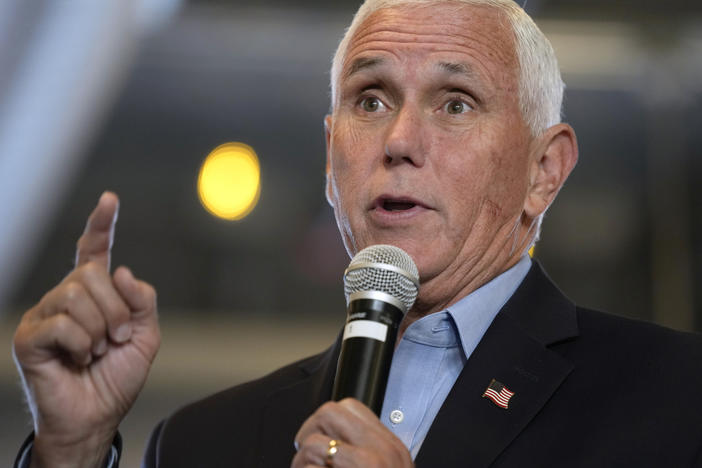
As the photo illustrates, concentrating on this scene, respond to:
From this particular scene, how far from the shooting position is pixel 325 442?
3.70 feet

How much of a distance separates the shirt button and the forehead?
0.70 m

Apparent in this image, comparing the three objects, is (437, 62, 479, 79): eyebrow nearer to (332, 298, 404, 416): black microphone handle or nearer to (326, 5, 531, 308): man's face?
(326, 5, 531, 308): man's face

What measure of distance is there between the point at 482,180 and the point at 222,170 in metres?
4.38

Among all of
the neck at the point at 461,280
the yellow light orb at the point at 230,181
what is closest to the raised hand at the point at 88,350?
the neck at the point at 461,280

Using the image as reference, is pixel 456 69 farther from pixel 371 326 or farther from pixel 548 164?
pixel 371 326

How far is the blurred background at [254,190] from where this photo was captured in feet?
17.7

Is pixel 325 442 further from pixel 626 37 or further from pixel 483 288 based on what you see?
pixel 626 37

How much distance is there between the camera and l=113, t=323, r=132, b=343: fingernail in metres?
1.39

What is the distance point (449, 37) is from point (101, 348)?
93 cm

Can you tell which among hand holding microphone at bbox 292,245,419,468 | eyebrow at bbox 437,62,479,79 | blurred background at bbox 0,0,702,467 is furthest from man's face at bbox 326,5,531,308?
blurred background at bbox 0,0,702,467

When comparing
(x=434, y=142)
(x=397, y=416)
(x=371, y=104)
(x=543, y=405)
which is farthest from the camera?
(x=371, y=104)

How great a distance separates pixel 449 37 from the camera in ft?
5.95

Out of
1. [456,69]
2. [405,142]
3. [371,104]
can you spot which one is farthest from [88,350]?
[456,69]

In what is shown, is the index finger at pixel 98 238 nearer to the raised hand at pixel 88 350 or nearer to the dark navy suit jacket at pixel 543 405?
the raised hand at pixel 88 350
